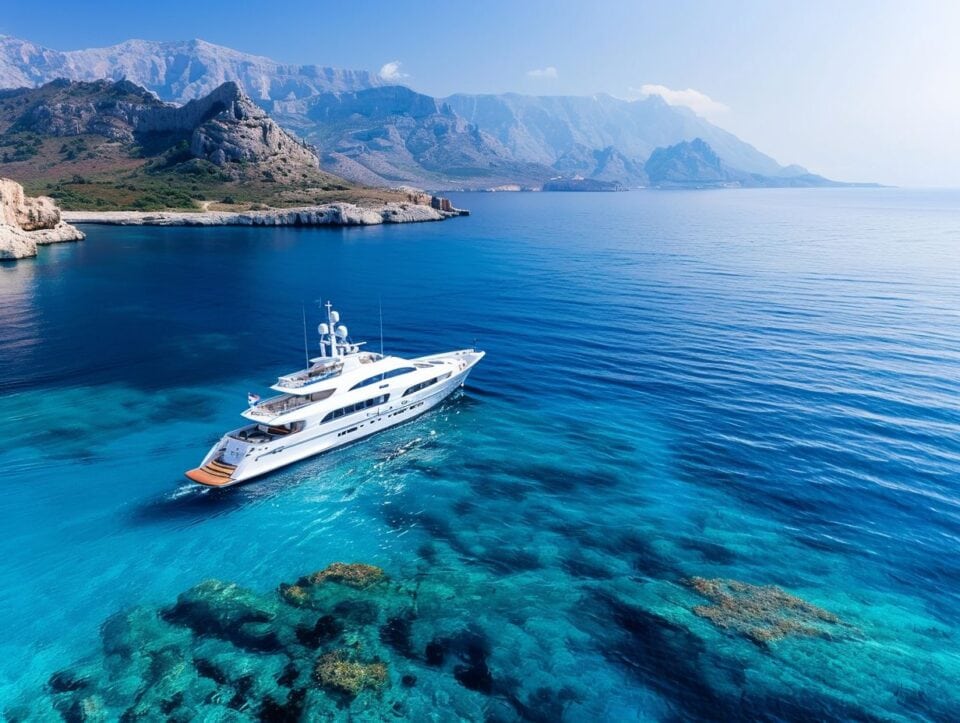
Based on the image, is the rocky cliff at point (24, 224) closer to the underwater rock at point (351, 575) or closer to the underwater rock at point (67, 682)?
the underwater rock at point (67, 682)

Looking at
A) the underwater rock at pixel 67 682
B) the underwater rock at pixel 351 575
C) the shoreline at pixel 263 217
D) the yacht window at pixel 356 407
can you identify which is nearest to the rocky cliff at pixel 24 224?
the shoreline at pixel 263 217

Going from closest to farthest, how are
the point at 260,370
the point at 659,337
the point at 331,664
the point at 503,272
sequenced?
the point at 331,664 → the point at 260,370 → the point at 659,337 → the point at 503,272

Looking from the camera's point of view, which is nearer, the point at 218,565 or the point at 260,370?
the point at 218,565

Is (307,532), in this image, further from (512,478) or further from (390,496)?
(512,478)

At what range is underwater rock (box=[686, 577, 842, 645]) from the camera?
19656 millimetres

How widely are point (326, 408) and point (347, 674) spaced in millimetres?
17971

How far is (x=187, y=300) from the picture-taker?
235ft

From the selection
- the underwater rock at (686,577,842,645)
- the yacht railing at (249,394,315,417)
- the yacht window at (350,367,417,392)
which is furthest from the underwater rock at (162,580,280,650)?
the underwater rock at (686,577,842,645)

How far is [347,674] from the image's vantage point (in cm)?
1769

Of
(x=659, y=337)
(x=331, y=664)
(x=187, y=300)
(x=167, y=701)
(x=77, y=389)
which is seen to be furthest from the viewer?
(x=187, y=300)

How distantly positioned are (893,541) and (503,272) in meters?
72.6

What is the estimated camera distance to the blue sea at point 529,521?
17.8 meters

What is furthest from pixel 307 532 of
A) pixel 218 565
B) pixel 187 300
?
pixel 187 300

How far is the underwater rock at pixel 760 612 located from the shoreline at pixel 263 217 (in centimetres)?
15924
